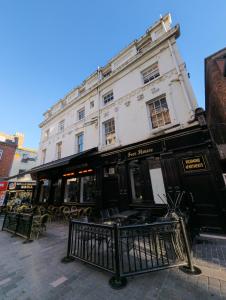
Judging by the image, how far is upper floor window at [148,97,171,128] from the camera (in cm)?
815

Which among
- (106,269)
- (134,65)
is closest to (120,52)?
(134,65)

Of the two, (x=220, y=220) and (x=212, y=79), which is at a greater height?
(x=212, y=79)

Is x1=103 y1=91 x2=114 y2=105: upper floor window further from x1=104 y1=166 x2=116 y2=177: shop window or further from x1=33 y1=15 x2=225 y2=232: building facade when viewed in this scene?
x1=104 y1=166 x2=116 y2=177: shop window

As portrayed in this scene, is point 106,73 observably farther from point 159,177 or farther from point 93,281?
point 93,281

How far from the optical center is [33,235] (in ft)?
21.5

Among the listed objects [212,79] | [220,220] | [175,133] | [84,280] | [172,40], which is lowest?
[84,280]

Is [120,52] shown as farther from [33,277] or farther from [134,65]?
[33,277]

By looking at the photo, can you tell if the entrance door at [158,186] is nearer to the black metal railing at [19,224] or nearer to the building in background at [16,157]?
the black metal railing at [19,224]

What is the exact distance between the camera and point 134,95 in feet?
31.8

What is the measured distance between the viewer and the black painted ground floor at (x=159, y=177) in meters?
5.87

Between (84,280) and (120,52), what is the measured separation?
1436 centimetres

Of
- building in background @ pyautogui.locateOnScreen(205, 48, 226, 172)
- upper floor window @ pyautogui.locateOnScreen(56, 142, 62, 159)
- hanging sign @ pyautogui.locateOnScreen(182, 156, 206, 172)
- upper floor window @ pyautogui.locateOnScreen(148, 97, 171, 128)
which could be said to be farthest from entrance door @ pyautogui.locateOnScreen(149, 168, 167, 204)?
upper floor window @ pyautogui.locateOnScreen(56, 142, 62, 159)

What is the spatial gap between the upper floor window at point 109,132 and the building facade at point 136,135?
0.08m

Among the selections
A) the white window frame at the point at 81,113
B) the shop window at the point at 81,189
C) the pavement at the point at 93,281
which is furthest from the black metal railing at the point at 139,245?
the white window frame at the point at 81,113
